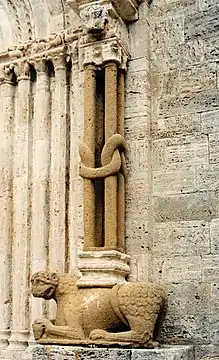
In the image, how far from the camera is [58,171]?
3932 millimetres

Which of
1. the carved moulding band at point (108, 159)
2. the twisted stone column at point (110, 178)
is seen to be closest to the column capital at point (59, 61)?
the twisted stone column at point (110, 178)

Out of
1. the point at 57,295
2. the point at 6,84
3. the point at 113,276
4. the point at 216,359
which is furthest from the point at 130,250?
the point at 6,84

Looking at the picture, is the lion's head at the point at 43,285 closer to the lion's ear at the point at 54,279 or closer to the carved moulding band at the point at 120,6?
the lion's ear at the point at 54,279

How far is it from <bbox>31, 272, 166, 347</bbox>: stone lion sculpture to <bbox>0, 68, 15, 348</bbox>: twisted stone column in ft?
2.10

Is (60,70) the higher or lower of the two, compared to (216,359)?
higher

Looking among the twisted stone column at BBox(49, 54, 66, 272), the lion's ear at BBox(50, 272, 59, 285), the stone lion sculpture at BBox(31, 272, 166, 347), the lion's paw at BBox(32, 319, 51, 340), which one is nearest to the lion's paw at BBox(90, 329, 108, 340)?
the stone lion sculpture at BBox(31, 272, 166, 347)

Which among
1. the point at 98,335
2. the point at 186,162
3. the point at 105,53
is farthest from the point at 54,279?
the point at 105,53

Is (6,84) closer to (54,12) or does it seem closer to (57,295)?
(54,12)

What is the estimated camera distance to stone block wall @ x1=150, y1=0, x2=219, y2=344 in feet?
11.4

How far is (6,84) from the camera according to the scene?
4266mm

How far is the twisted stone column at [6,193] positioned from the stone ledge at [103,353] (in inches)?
31.9

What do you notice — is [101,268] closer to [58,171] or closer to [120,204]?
[120,204]

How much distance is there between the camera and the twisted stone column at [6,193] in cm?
394

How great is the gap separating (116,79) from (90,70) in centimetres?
17
